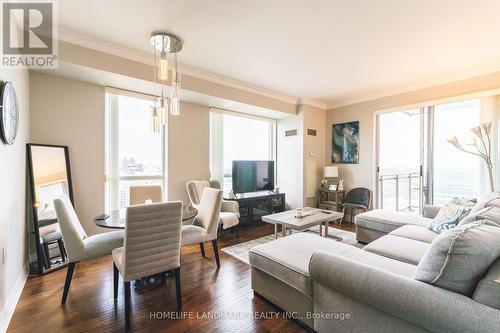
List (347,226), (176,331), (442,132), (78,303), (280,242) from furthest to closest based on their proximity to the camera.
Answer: (347,226), (442,132), (280,242), (78,303), (176,331)

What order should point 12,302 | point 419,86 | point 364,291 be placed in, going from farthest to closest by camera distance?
point 419,86 < point 12,302 < point 364,291

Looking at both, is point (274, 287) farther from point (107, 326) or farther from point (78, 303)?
point (78, 303)

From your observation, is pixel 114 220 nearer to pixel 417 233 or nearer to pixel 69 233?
pixel 69 233

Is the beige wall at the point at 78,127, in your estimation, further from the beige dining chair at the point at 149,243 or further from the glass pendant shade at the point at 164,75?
the beige dining chair at the point at 149,243

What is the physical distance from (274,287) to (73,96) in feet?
11.0

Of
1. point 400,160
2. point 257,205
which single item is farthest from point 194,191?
point 400,160

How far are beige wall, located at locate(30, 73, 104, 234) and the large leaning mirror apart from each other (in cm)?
14

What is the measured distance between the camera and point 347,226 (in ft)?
14.6

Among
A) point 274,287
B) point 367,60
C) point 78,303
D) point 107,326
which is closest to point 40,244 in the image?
point 78,303

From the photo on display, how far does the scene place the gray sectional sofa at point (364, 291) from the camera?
3.35ft

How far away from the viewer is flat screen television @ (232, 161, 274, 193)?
4.38 metres

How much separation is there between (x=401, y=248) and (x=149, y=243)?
2255mm

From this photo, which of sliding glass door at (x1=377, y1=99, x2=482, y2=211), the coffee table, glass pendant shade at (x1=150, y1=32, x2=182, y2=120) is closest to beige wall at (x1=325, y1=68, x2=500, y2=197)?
sliding glass door at (x1=377, y1=99, x2=482, y2=211)

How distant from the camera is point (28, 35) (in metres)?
2.32
